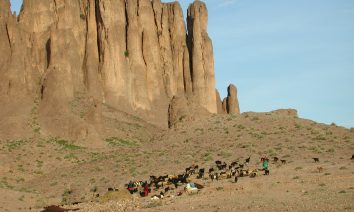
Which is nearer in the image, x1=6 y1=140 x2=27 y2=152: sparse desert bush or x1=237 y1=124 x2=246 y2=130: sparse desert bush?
x1=237 y1=124 x2=246 y2=130: sparse desert bush

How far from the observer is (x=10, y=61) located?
7094 cm

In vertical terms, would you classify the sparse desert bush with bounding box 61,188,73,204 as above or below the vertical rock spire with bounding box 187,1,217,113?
below

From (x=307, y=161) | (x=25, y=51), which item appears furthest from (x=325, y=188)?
(x=25, y=51)

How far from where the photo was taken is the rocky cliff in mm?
68062

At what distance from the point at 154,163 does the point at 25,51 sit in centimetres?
3665

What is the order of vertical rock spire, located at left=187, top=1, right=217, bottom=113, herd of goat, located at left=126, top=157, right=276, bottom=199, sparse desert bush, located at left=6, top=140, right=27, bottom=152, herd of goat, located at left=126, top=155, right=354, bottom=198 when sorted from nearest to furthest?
herd of goat, located at left=126, top=155, right=354, bottom=198 < herd of goat, located at left=126, top=157, right=276, bottom=199 < sparse desert bush, located at left=6, top=140, right=27, bottom=152 < vertical rock spire, located at left=187, top=1, right=217, bottom=113

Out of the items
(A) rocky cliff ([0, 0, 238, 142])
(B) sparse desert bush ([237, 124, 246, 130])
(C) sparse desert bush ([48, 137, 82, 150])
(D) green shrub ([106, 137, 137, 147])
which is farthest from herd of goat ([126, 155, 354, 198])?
(D) green shrub ([106, 137, 137, 147])

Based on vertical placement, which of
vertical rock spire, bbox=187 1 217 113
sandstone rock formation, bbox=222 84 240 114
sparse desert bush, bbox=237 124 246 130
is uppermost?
vertical rock spire, bbox=187 1 217 113

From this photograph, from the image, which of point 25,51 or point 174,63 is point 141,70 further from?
point 25,51

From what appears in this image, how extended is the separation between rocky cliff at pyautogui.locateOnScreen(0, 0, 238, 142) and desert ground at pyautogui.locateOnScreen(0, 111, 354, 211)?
24.6ft

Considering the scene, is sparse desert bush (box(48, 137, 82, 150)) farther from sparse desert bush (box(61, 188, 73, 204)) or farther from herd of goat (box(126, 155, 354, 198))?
herd of goat (box(126, 155, 354, 198))

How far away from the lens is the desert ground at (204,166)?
88.6 ft

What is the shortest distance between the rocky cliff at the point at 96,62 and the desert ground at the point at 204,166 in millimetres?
7492

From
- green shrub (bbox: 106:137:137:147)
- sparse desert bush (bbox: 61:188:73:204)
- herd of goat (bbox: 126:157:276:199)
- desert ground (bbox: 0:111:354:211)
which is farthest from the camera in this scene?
green shrub (bbox: 106:137:137:147)
